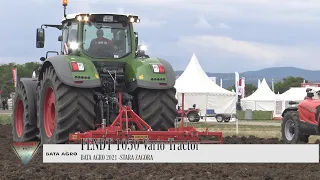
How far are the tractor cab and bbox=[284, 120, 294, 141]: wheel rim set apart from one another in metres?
5.25

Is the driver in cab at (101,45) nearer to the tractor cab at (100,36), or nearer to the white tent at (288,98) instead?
the tractor cab at (100,36)

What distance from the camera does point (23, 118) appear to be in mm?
13680

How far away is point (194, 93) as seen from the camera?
119ft

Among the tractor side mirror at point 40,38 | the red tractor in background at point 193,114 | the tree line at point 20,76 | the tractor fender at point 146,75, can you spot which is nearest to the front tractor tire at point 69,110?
the tractor fender at point 146,75

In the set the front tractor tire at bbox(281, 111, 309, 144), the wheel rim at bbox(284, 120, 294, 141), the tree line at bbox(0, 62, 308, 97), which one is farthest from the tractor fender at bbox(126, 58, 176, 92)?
the tree line at bbox(0, 62, 308, 97)

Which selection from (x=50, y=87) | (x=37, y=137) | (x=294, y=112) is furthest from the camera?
(x=294, y=112)

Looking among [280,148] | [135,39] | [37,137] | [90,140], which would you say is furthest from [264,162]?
[37,137]

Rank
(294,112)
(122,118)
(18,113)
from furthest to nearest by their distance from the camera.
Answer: (294,112)
(18,113)
(122,118)

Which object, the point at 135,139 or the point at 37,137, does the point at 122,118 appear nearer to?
the point at 135,139

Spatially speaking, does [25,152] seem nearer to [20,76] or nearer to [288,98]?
[288,98]

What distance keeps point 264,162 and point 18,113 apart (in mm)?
6684

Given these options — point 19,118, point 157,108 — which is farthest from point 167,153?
point 19,118

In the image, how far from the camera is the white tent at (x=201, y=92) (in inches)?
1425

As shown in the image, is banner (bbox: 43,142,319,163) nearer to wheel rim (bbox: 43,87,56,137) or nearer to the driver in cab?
wheel rim (bbox: 43,87,56,137)
